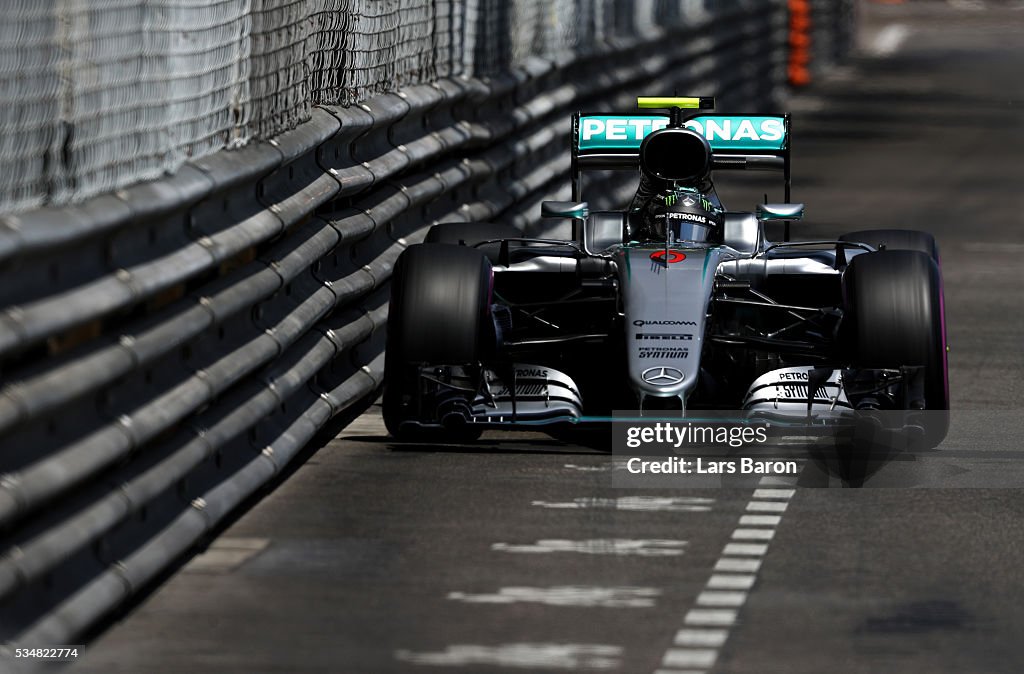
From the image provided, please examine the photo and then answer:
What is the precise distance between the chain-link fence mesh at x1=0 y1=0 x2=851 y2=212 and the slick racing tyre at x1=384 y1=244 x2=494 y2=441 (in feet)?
2.79

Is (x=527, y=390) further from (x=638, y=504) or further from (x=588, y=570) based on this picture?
(x=588, y=570)

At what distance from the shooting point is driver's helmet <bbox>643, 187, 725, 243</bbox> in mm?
9625

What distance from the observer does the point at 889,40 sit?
49781 mm

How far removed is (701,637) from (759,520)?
5.26 ft

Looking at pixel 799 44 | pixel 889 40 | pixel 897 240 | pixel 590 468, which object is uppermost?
pixel 897 240

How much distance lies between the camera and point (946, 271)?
591 inches

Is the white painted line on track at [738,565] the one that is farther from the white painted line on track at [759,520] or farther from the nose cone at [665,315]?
the nose cone at [665,315]

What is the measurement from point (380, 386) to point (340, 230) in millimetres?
1109

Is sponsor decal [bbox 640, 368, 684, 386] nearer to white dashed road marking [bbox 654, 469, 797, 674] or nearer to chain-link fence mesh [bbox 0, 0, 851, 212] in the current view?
white dashed road marking [bbox 654, 469, 797, 674]

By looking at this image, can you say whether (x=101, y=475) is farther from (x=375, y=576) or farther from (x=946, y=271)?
(x=946, y=271)

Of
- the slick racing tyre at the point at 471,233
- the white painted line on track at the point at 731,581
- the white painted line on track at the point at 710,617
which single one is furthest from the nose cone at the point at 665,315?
the white painted line on track at the point at 710,617

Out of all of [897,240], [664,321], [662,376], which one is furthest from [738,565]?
[897,240]

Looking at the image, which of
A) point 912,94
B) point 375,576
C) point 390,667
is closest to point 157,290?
point 375,576

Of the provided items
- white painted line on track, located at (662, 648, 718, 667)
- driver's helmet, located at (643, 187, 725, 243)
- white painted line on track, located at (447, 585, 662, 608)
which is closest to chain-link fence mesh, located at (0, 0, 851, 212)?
driver's helmet, located at (643, 187, 725, 243)
